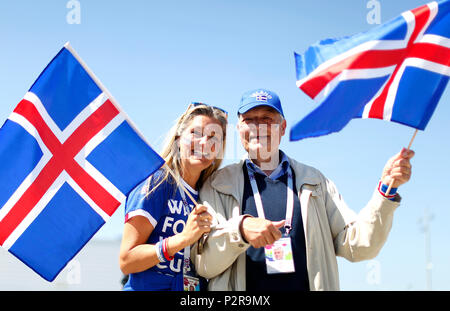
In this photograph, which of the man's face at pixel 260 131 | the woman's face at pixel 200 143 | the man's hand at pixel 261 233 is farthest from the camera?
the man's face at pixel 260 131

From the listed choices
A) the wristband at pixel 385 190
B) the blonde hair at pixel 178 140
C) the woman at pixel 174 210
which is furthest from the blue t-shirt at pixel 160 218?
the wristband at pixel 385 190

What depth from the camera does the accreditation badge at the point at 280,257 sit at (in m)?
3.84

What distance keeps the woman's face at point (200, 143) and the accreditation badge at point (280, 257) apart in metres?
0.90

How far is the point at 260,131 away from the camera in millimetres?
4254

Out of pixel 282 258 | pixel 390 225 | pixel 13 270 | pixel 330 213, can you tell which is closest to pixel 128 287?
pixel 282 258

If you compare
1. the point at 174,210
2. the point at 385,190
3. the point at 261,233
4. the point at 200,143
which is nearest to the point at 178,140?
the point at 200,143

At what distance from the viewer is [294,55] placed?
13.7 feet

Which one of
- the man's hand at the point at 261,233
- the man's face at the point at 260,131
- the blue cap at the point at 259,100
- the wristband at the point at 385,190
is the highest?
the blue cap at the point at 259,100

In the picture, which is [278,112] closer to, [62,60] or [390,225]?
[390,225]

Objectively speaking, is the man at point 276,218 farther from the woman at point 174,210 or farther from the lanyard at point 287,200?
the woman at point 174,210

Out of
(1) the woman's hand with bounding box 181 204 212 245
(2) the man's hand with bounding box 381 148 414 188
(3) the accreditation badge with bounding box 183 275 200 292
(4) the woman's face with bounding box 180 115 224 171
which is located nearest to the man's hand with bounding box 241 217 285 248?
(1) the woman's hand with bounding box 181 204 212 245

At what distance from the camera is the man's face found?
4262 mm

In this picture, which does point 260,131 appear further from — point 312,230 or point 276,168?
point 312,230

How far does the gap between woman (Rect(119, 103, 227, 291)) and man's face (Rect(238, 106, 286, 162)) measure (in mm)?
224
